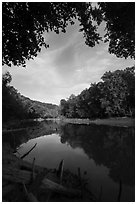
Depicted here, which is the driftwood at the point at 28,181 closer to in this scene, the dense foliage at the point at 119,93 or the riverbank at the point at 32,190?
the riverbank at the point at 32,190

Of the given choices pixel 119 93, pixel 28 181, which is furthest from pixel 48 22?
pixel 119 93

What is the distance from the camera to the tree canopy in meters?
14.3

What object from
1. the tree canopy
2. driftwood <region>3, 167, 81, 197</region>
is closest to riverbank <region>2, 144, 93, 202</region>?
driftwood <region>3, 167, 81, 197</region>

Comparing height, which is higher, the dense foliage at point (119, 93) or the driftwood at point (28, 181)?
the dense foliage at point (119, 93)

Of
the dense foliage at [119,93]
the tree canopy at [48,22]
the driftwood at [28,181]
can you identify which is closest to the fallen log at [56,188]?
the driftwood at [28,181]

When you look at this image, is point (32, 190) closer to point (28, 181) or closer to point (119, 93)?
point (28, 181)

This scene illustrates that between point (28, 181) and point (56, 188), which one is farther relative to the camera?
point (28, 181)

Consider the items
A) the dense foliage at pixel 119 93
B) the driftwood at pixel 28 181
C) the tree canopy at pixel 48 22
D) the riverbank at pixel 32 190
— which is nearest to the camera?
the riverbank at pixel 32 190

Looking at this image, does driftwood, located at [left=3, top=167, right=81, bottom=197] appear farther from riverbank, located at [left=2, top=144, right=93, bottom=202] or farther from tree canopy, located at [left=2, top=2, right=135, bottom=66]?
tree canopy, located at [left=2, top=2, right=135, bottom=66]

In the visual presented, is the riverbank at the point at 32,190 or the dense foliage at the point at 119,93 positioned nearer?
the riverbank at the point at 32,190

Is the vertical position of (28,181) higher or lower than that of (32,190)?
higher

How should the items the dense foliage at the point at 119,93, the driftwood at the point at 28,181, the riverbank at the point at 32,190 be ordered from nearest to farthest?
the riverbank at the point at 32,190
the driftwood at the point at 28,181
the dense foliage at the point at 119,93

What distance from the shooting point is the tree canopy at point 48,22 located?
46.9 feet

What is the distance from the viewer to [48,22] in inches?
622
